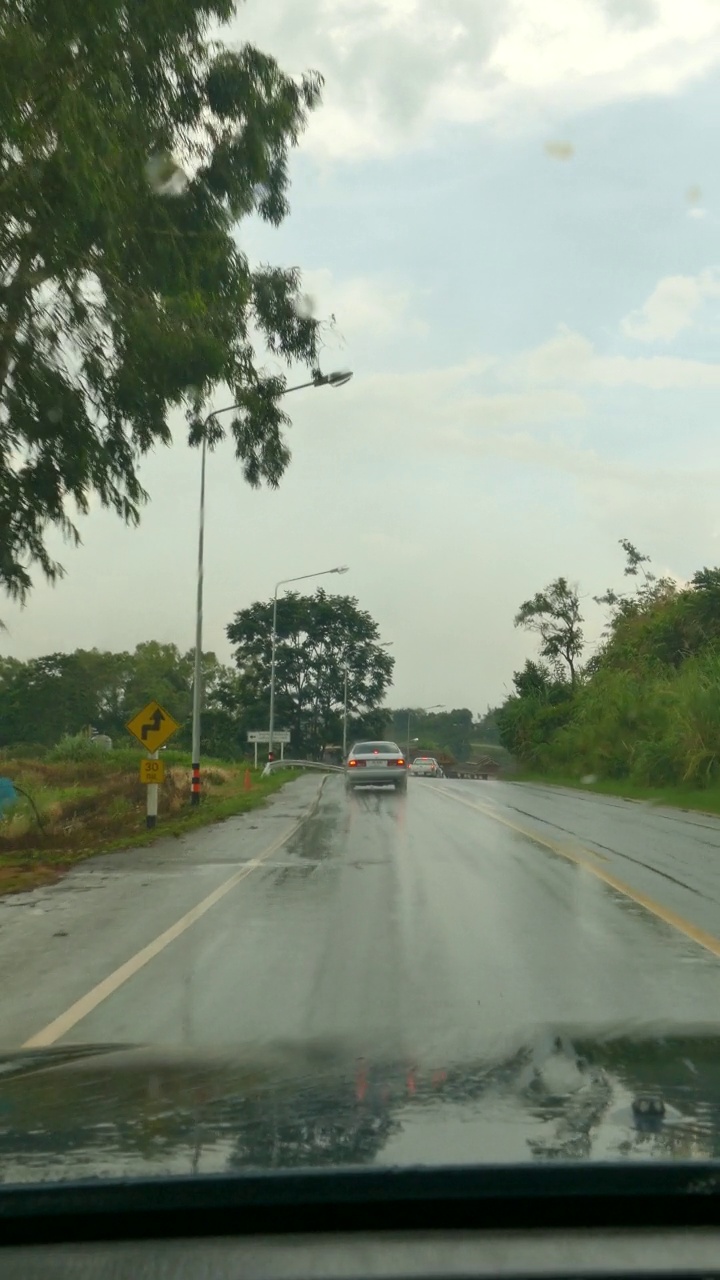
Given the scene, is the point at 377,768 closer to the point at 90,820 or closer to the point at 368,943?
the point at 90,820

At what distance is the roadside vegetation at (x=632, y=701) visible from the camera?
36.5 m

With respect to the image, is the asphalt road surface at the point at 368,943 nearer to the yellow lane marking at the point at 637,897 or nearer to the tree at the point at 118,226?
the yellow lane marking at the point at 637,897

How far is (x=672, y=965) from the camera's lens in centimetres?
892

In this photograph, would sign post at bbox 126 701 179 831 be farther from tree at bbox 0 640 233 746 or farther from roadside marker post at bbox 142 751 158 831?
tree at bbox 0 640 233 746

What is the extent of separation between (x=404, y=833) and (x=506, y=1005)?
1301 cm

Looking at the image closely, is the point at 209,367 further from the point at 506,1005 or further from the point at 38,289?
the point at 506,1005

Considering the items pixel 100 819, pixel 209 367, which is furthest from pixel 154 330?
pixel 100 819

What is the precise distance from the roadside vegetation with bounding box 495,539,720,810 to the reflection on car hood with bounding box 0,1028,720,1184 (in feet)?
85.2

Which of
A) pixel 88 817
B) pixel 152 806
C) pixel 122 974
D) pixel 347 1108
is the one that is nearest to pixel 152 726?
pixel 152 806

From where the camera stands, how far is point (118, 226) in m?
14.1

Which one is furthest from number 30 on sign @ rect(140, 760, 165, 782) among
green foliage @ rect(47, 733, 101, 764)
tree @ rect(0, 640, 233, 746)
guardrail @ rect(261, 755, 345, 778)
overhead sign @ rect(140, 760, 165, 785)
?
tree @ rect(0, 640, 233, 746)

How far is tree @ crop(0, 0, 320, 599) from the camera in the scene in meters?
12.8

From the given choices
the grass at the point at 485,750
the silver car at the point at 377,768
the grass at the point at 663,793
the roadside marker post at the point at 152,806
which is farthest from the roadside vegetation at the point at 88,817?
the grass at the point at 485,750

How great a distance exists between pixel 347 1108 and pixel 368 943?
625cm
